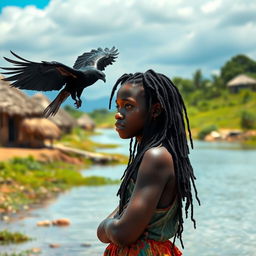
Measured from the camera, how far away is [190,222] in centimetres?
1148

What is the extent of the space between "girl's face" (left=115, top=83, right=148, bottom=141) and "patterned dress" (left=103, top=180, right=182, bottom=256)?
0.73ft

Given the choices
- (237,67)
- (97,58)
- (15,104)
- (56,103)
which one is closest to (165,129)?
(56,103)

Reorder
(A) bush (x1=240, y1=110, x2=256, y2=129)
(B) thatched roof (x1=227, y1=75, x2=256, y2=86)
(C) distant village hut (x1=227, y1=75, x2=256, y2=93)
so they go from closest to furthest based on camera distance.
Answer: (A) bush (x1=240, y1=110, x2=256, y2=129) → (C) distant village hut (x1=227, y1=75, x2=256, y2=93) → (B) thatched roof (x1=227, y1=75, x2=256, y2=86)

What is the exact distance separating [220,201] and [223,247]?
4.95 m

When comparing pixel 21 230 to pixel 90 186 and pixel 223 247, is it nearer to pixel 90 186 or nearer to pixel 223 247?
pixel 223 247

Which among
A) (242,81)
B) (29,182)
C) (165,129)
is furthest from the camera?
(242,81)

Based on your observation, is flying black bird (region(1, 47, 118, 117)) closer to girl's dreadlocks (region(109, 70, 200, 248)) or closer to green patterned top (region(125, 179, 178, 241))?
girl's dreadlocks (region(109, 70, 200, 248))

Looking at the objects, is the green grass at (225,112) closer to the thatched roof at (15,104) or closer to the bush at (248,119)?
the bush at (248,119)

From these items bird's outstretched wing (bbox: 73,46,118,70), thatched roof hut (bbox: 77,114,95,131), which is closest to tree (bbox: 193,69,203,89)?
thatched roof hut (bbox: 77,114,95,131)

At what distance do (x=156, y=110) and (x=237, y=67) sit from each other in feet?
286

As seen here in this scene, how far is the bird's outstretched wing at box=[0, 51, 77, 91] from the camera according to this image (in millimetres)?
2367

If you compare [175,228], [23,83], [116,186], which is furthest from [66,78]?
[116,186]

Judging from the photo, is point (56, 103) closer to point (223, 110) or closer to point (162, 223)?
point (162, 223)

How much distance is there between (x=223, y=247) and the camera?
938 cm
